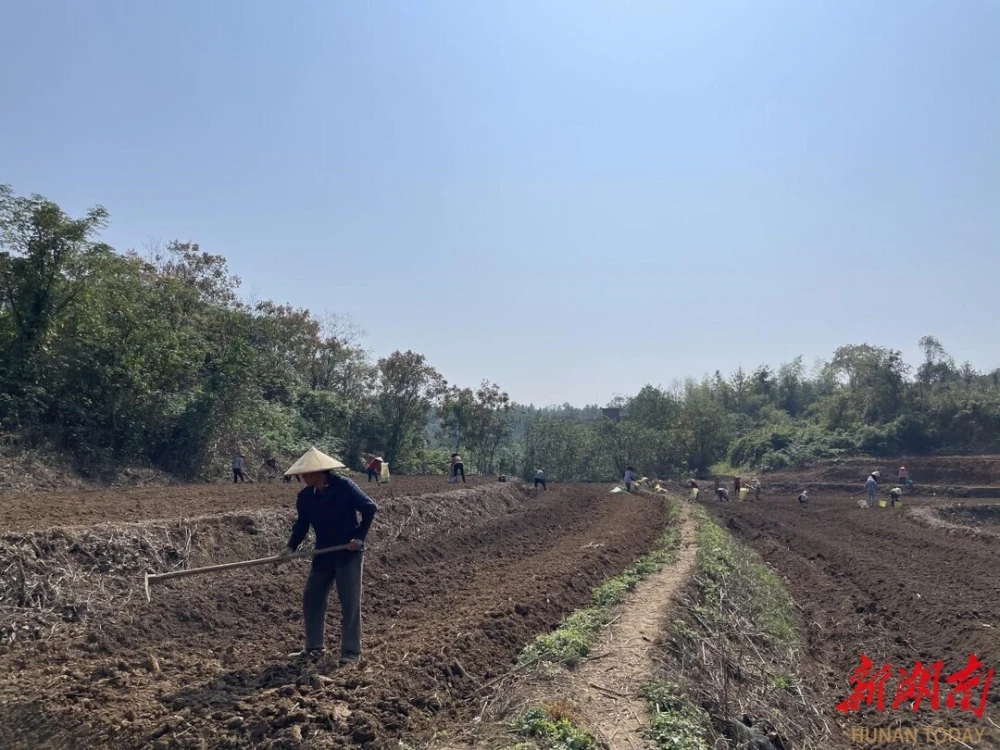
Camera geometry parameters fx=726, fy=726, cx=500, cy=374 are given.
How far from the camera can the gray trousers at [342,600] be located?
6.74 metres

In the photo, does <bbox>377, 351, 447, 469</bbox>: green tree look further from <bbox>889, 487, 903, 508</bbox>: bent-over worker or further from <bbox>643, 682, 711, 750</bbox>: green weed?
<bbox>643, 682, 711, 750</bbox>: green weed

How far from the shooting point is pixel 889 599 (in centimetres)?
1373

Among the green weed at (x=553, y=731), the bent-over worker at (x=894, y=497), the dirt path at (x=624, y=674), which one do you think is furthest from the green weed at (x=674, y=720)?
the bent-over worker at (x=894, y=497)

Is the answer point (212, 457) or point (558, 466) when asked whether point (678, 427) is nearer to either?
point (558, 466)

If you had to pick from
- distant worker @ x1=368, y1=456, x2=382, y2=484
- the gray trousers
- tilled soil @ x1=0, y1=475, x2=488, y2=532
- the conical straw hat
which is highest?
the conical straw hat

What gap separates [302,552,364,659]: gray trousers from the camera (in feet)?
22.1

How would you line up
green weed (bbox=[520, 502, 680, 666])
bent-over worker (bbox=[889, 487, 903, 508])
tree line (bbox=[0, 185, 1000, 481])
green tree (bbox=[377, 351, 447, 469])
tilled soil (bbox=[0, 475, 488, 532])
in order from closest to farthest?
green weed (bbox=[520, 502, 680, 666])
tilled soil (bbox=[0, 475, 488, 532])
tree line (bbox=[0, 185, 1000, 481])
bent-over worker (bbox=[889, 487, 903, 508])
green tree (bbox=[377, 351, 447, 469])

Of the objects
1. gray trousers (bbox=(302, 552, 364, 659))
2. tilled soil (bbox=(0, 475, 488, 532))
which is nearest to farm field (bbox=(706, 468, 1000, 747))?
gray trousers (bbox=(302, 552, 364, 659))

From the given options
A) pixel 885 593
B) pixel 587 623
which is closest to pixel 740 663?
pixel 587 623

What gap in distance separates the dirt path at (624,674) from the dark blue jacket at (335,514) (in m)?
2.49

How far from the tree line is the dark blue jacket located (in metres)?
16.9

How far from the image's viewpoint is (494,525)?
2006 cm

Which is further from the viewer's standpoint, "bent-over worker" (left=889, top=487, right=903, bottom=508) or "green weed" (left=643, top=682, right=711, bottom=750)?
"bent-over worker" (left=889, top=487, right=903, bottom=508)

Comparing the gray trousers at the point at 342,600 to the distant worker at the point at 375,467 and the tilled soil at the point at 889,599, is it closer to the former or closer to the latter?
the tilled soil at the point at 889,599
